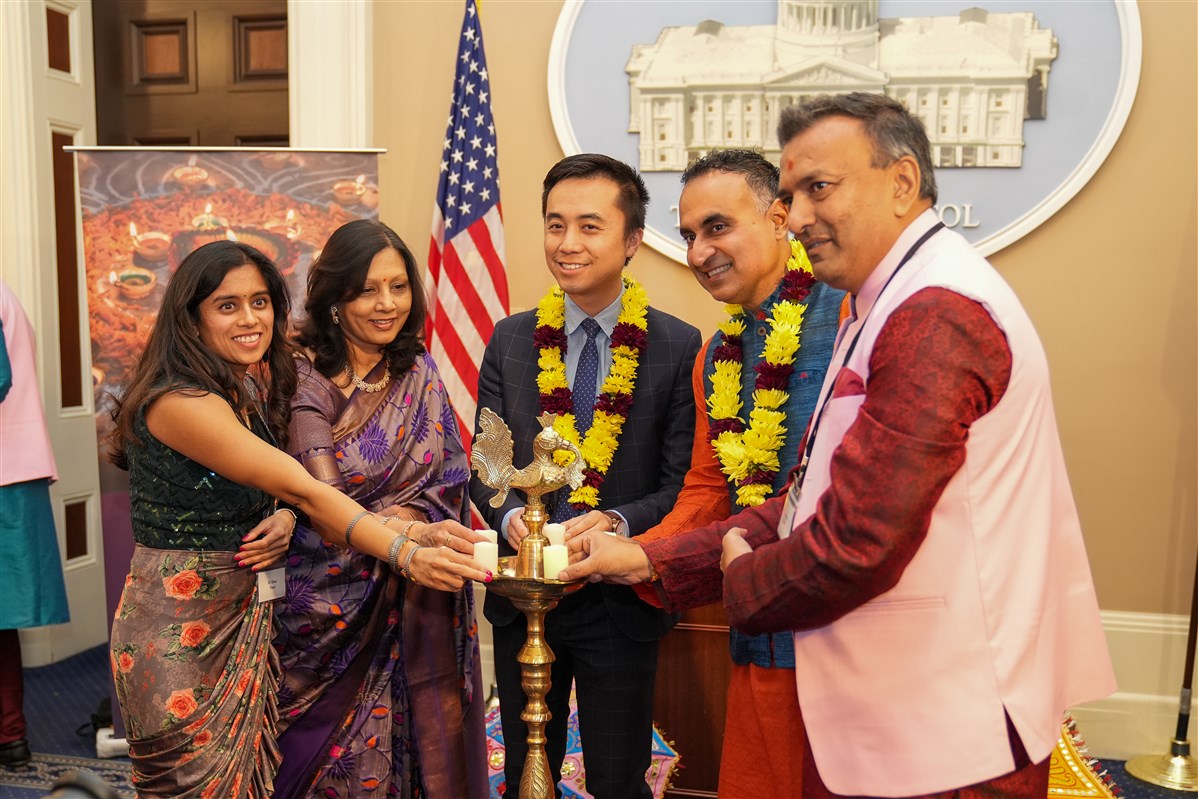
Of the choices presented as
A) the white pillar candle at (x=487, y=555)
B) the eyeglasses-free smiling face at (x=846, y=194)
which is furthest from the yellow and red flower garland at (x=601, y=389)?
the eyeglasses-free smiling face at (x=846, y=194)

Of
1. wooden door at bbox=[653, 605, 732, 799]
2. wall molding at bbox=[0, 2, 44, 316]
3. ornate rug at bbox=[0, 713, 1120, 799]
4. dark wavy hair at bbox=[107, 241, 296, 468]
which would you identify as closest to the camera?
dark wavy hair at bbox=[107, 241, 296, 468]

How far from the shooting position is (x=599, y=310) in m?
2.76

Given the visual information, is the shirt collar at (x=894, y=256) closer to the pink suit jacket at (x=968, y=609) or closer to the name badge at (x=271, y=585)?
the pink suit jacket at (x=968, y=609)

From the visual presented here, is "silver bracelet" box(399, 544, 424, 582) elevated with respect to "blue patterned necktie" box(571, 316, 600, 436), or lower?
lower

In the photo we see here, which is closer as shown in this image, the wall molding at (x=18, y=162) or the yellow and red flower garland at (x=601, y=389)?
the yellow and red flower garland at (x=601, y=389)

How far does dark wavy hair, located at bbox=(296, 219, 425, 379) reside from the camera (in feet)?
8.78

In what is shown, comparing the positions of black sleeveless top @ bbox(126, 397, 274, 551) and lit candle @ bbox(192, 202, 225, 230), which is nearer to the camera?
black sleeveless top @ bbox(126, 397, 274, 551)

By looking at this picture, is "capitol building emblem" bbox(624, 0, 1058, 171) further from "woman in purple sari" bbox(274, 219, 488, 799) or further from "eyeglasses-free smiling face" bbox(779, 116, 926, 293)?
"eyeglasses-free smiling face" bbox(779, 116, 926, 293)

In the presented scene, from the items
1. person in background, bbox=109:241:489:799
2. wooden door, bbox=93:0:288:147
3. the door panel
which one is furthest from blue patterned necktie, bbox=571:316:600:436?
the door panel

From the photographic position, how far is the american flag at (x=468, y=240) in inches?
175

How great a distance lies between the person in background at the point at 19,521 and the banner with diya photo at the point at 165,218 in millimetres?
418

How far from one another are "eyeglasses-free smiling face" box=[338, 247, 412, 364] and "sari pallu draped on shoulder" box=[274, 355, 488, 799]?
0.40 feet

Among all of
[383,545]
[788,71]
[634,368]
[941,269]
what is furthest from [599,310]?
[788,71]

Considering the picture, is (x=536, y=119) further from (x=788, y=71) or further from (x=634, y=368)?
(x=634, y=368)
